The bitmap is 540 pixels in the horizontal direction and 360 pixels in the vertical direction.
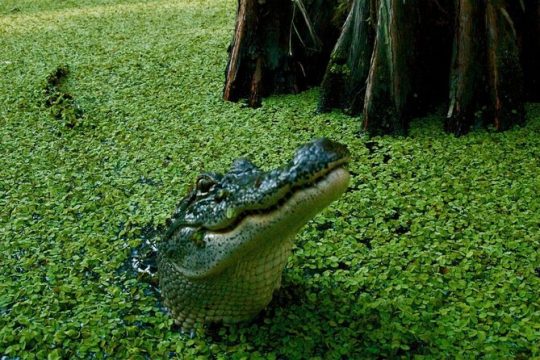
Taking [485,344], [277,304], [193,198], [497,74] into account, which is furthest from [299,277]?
[497,74]

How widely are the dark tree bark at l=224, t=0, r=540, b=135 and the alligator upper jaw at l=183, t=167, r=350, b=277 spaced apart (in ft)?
6.51

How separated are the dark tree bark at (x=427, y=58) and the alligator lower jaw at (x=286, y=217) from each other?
1.97 metres

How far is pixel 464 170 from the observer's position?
128 inches

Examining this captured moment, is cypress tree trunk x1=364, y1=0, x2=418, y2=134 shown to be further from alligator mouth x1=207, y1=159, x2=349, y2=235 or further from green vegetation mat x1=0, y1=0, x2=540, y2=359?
alligator mouth x1=207, y1=159, x2=349, y2=235

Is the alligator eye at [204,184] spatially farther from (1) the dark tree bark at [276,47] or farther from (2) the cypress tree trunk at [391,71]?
(1) the dark tree bark at [276,47]

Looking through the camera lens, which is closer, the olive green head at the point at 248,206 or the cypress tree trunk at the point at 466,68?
the olive green head at the point at 248,206

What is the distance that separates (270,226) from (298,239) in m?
0.96

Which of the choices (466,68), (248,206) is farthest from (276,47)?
(248,206)

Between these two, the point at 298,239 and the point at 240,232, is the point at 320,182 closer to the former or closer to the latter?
the point at 240,232

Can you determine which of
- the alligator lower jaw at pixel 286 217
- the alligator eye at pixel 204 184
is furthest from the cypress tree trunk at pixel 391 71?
the alligator lower jaw at pixel 286 217

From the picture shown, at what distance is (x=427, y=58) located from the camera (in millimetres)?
3832

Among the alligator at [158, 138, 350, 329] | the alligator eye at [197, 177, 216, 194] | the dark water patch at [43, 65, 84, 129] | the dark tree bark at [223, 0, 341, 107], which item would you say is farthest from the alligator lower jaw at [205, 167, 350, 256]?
the dark water patch at [43, 65, 84, 129]

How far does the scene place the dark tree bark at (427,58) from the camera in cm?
349

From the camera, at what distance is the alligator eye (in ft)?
6.99
